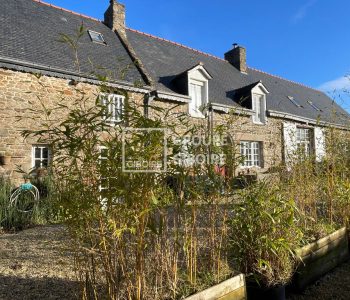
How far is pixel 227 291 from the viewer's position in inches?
94.1

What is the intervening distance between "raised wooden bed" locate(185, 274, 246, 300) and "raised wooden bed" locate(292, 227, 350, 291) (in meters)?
0.88

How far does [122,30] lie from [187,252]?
11939 mm

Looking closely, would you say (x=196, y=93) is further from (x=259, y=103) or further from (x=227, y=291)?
(x=227, y=291)

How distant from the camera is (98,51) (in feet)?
34.9

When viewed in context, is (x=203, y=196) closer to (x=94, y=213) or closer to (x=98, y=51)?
(x=94, y=213)

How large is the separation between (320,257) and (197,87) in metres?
9.54

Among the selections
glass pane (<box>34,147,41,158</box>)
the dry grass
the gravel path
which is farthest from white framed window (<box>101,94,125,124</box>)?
glass pane (<box>34,147,41,158</box>)

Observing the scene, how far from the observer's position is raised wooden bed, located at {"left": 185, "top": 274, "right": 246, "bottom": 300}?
2.22 meters

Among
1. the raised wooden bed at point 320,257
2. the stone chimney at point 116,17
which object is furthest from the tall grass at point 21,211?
the stone chimney at point 116,17

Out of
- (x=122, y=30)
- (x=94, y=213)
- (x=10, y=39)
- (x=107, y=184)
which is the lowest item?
(x=94, y=213)

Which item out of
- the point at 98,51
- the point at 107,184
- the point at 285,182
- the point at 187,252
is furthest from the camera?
the point at 98,51

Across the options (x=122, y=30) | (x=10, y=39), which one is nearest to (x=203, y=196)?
(x=10, y=39)

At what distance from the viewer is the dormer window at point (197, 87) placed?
1159cm

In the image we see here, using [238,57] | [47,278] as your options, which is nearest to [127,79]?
[47,278]
